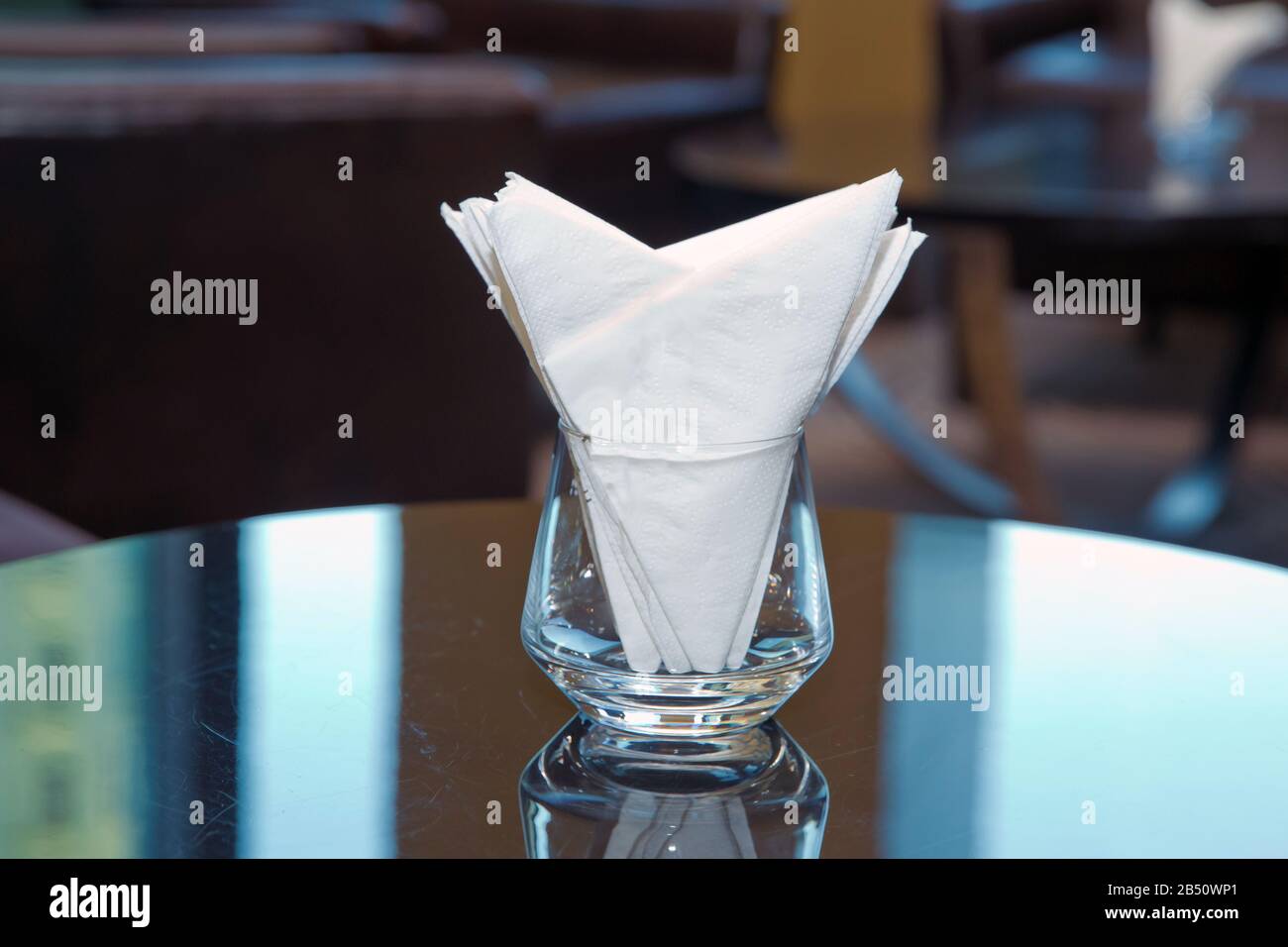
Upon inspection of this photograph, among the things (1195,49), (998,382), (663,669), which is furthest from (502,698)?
(1195,49)

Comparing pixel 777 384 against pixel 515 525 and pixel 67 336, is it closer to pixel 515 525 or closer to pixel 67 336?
pixel 515 525

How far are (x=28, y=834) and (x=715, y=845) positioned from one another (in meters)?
0.27

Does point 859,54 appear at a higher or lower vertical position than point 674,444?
higher

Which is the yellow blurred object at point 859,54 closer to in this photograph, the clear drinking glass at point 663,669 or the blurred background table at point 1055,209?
the blurred background table at point 1055,209

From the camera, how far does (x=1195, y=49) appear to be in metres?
2.73

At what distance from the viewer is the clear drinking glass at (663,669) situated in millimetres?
732

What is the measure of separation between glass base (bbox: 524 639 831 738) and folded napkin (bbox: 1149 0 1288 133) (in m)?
2.18

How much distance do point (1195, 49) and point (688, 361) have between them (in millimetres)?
2301

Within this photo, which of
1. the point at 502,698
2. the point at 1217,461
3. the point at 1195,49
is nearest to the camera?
the point at 502,698

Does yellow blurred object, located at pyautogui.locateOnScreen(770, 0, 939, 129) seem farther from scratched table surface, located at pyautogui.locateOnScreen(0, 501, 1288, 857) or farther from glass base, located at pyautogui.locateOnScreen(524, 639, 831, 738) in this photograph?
glass base, located at pyautogui.locateOnScreen(524, 639, 831, 738)

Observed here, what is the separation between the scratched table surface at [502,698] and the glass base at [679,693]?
4cm

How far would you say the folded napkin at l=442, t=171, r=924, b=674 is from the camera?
70cm

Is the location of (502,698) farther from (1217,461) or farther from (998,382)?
(1217,461)
